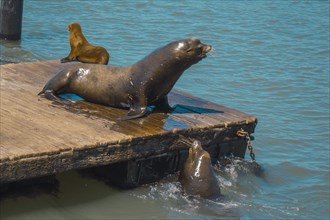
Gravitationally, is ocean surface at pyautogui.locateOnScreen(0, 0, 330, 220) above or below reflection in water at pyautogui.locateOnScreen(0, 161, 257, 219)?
below

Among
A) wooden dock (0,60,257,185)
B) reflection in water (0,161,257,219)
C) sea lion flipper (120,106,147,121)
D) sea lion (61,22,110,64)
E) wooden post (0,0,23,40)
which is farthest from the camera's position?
wooden post (0,0,23,40)

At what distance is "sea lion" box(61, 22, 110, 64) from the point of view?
9.16 m

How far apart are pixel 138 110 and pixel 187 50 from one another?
757 millimetres

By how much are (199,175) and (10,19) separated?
723cm

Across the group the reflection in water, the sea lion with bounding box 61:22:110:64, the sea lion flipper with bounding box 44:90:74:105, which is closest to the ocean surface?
the reflection in water

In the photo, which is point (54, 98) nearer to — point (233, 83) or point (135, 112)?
point (135, 112)

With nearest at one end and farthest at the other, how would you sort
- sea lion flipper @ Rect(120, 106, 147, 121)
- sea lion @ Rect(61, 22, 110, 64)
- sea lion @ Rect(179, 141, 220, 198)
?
sea lion @ Rect(179, 141, 220, 198) → sea lion flipper @ Rect(120, 106, 147, 121) → sea lion @ Rect(61, 22, 110, 64)

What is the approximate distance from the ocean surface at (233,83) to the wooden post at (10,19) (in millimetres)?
163

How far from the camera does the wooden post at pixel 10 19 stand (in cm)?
1311

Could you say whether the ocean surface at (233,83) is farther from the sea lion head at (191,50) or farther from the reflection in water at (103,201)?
the sea lion head at (191,50)

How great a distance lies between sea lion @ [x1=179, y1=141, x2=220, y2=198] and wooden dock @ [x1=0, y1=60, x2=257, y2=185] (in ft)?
0.81

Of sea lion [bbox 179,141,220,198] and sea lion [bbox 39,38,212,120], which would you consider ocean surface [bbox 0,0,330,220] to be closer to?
sea lion [bbox 179,141,220,198]

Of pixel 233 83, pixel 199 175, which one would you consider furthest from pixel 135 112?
pixel 233 83

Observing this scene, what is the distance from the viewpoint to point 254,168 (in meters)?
8.40
